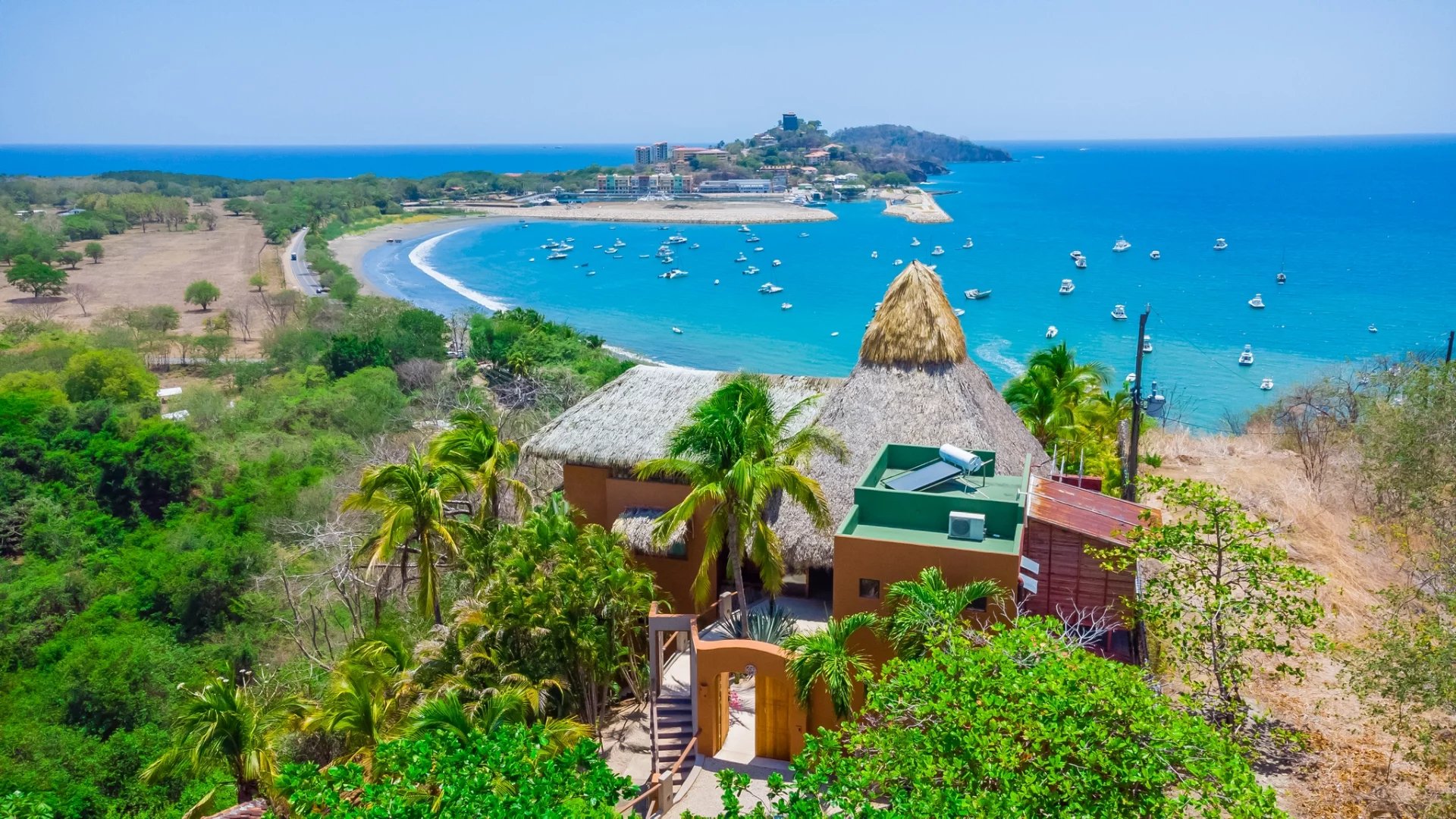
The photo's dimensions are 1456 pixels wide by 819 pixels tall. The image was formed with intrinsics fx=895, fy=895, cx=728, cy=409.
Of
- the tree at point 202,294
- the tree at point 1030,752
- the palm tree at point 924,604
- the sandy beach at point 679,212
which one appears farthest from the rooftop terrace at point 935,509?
the sandy beach at point 679,212

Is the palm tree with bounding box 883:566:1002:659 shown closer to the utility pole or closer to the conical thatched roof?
the conical thatched roof

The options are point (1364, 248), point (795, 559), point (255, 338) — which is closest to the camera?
point (795, 559)

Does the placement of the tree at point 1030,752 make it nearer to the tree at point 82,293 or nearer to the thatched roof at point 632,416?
the thatched roof at point 632,416

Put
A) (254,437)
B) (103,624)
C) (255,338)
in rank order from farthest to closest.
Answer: (255,338) → (254,437) → (103,624)

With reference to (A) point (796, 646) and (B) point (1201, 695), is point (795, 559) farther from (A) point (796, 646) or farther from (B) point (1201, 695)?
(B) point (1201, 695)

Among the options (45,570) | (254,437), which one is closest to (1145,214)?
(254,437)

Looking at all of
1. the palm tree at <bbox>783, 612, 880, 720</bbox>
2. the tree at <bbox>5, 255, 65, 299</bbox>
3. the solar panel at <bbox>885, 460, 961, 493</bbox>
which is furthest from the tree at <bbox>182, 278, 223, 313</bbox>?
the palm tree at <bbox>783, 612, 880, 720</bbox>
